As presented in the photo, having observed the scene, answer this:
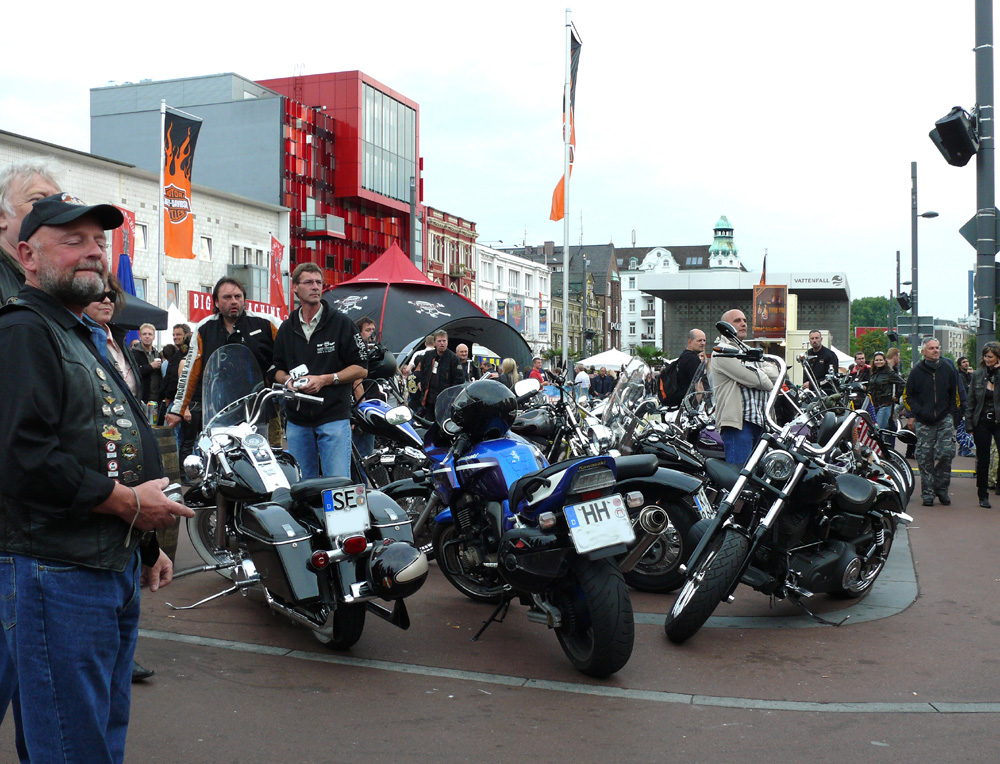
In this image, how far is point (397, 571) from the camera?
4.45 m

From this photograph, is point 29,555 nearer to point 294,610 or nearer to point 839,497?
point 294,610

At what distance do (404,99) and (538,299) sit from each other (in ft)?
110

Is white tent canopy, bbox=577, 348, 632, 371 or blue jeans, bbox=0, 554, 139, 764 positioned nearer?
blue jeans, bbox=0, 554, 139, 764

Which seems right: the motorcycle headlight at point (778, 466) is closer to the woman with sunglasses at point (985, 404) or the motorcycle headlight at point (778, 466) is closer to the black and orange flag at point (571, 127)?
the woman with sunglasses at point (985, 404)

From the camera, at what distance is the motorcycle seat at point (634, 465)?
18.7 feet

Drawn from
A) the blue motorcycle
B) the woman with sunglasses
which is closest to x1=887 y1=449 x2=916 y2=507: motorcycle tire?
the woman with sunglasses

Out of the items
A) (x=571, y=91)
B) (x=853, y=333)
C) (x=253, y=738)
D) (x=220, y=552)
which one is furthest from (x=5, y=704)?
(x=853, y=333)

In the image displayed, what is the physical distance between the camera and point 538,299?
103m

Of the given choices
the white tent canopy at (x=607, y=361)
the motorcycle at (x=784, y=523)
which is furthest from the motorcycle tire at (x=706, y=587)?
the white tent canopy at (x=607, y=361)

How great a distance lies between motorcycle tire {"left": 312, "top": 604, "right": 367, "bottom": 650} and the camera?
4.88 metres

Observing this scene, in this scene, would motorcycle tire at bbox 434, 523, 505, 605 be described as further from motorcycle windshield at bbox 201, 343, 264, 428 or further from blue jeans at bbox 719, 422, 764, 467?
blue jeans at bbox 719, 422, 764, 467

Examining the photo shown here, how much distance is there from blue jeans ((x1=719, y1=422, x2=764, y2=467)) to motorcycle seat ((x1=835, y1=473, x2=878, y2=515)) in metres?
2.12

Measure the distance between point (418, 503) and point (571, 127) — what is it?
21790 mm

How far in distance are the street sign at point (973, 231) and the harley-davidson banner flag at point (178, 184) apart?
18.8 metres
